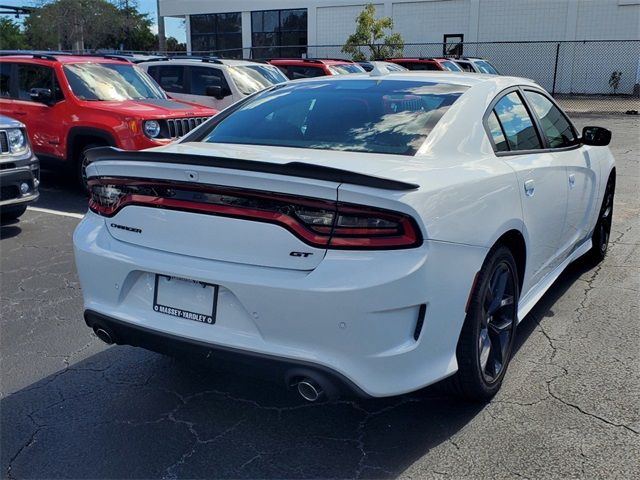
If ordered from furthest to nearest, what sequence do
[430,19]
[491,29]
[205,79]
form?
[430,19] < [491,29] < [205,79]

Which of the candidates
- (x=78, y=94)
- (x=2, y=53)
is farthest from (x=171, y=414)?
(x=2, y=53)

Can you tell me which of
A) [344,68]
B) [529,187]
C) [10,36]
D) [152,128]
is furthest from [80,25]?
[529,187]

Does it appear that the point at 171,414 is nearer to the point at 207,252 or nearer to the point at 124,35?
the point at 207,252

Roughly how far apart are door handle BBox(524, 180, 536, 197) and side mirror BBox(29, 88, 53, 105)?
7.14 m

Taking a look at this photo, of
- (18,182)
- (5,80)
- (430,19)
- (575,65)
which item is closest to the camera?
(18,182)

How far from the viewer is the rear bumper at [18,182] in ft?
20.5

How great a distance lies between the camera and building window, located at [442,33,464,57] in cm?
2978

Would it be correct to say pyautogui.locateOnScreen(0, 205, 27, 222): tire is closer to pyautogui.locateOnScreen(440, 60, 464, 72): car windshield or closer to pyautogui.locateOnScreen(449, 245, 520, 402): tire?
pyautogui.locateOnScreen(449, 245, 520, 402): tire

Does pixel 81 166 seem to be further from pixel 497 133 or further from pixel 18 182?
pixel 497 133

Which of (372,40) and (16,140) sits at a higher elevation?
(372,40)

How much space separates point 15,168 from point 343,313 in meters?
5.10

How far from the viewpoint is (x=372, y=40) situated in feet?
94.2

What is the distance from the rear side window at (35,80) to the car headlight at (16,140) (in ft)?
7.42

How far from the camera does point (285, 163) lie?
8.95ft
